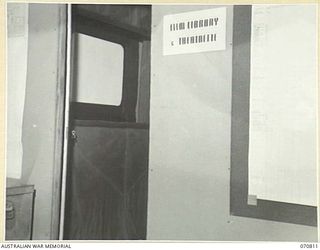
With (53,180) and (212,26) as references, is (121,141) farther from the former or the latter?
(212,26)

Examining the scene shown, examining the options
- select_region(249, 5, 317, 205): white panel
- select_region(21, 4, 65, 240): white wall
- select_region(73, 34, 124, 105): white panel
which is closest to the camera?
select_region(249, 5, 317, 205): white panel

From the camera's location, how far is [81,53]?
43.4 inches

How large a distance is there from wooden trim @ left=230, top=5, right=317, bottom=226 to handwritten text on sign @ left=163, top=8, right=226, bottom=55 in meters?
0.04

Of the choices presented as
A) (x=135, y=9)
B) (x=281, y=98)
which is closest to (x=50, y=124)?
(x=135, y=9)

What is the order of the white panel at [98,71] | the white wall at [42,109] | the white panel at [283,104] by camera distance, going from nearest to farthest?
the white panel at [283,104] → the white wall at [42,109] → the white panel at [98,71]

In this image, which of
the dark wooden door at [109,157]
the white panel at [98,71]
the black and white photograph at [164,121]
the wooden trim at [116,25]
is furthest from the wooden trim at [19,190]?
the wooden trim at [116,25]

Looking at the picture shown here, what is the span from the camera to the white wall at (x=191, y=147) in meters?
0.94

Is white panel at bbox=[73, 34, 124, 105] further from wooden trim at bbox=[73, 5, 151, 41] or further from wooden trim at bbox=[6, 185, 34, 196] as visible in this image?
wooden trim at bbox=[6, 185, 34, 196]

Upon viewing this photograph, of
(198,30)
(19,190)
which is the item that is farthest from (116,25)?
(19,190)

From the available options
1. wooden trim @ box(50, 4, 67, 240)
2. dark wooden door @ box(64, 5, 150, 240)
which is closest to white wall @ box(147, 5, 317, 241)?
dark wooden door @ box(64, 5, 150, 240)

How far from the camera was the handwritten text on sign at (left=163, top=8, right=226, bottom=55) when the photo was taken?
93cm

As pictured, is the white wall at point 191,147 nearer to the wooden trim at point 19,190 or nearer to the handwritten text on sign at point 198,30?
the handwritten text on sign at point 198,30

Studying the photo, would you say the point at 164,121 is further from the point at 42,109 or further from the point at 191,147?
the point at 42,109

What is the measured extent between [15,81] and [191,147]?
0.47 metres
